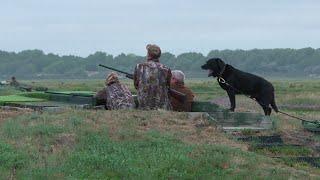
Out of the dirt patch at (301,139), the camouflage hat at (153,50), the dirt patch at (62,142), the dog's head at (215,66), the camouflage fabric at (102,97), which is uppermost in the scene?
the camouflage hat at (153,50)

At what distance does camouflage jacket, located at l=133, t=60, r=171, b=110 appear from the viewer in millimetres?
13820

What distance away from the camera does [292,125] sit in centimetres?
1518

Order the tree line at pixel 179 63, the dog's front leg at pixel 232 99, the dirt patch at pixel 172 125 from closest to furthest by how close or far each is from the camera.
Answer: the dirt patch at pixel 172 125 < the dog's front leg at pixel 232 99 < the tree line at pixel 179 63

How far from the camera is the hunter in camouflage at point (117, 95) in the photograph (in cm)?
1377

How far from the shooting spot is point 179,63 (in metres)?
127

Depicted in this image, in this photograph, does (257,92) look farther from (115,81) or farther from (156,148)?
(156,148)

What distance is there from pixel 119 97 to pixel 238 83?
2993 millimetres

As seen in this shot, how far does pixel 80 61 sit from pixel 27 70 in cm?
1335

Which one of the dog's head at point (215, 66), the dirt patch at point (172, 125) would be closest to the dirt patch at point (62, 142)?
the dirt patch at point (172, 125)

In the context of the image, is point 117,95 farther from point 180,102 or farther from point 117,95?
point 180,102

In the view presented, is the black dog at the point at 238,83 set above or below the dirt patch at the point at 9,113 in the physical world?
above

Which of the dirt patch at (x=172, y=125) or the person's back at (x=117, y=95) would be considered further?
the person's back at (x=117, y=95)

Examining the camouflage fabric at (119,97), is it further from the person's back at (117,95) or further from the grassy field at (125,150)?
the grassy field at (125,150)

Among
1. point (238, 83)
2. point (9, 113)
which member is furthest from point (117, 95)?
point (238, 83)
